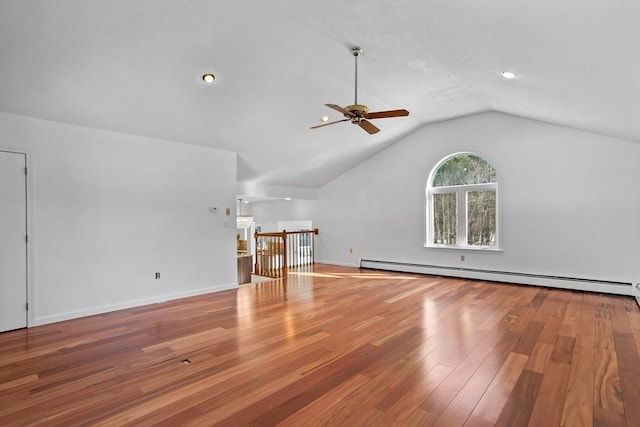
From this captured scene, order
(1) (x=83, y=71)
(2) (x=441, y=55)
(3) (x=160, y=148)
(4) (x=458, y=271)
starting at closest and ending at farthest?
(1) (x=83, y=71), (2) (x=441, y=55), (3) (x=160, y=148), (4) (x=458, y=271)

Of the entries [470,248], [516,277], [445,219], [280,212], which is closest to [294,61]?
[445,219]

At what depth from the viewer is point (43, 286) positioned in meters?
4.01

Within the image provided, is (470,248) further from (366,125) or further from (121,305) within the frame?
(121,305)

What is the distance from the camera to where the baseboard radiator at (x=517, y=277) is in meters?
5.22

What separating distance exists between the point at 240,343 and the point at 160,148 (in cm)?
326

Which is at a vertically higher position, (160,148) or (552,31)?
(552,31)

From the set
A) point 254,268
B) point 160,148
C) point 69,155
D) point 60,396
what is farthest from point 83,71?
point 254,268

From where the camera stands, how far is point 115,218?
180 inches

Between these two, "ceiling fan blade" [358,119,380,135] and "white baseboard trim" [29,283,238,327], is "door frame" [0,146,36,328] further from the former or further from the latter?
"ceiling fan blade" [358,119,380,135]

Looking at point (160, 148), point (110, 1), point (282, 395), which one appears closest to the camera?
point (282, 395)

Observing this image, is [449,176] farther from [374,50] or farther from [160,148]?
[160,148]

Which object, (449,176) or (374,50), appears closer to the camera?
(374,50)

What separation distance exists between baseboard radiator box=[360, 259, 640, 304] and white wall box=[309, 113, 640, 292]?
102mm

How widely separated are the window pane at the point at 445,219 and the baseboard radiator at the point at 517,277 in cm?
62
